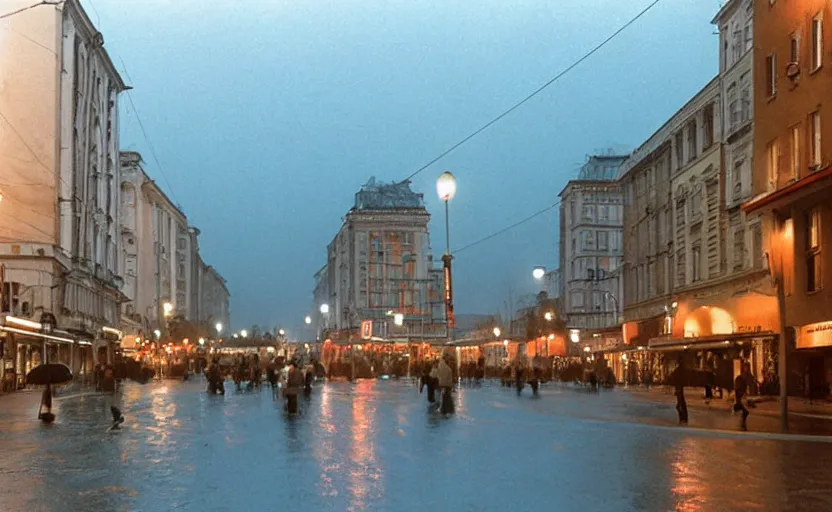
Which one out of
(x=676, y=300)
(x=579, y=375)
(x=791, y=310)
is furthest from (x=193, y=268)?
(x=791, y=310)

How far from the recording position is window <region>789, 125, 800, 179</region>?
33.3 m

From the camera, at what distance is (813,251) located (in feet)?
107

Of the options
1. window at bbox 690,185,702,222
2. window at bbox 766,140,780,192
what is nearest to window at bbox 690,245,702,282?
window at bbox 690,185,702,222

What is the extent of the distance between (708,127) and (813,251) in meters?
20.6

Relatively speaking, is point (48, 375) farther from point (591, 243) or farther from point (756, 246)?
point (591, 243)

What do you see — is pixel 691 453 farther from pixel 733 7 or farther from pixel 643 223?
pixel 643 223

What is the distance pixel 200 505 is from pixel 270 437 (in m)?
9.52

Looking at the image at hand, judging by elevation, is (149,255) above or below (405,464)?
above

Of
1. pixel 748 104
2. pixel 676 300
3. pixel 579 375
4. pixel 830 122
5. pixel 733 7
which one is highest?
pixel 733 7

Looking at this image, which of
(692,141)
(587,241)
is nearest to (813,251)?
(692,141)

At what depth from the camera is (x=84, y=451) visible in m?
17.9

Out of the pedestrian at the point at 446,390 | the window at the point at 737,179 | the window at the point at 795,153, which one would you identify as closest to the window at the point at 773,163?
the window at the point at 795,153

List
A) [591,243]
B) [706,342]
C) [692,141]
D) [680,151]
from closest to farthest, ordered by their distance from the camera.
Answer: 1. [706,342]
2. [692,141]
3. [680,151]
4. [591,243]

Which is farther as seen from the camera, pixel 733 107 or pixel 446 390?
pixel 733 107
